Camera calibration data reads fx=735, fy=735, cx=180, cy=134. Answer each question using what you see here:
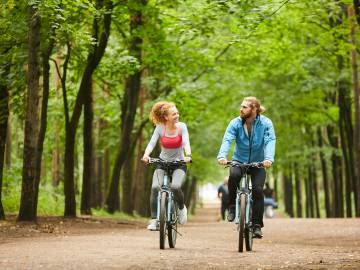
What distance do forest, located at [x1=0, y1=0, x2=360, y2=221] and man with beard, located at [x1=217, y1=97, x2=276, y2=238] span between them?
488 cm

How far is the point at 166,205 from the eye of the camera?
10.6 m

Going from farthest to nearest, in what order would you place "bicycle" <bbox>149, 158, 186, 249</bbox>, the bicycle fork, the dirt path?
1. "bicycle" <bbox>149, 158, 186, 249</bbox>
2. the bicycle fork
3. the dirt path

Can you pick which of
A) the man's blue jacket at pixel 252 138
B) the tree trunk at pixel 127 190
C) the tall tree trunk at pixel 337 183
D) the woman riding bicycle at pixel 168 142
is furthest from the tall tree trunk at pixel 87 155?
the tall tree trunk at pixel 337 183

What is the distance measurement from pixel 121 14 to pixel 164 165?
30.7 feet

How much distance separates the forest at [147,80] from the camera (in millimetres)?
16297

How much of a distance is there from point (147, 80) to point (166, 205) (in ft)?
55.5

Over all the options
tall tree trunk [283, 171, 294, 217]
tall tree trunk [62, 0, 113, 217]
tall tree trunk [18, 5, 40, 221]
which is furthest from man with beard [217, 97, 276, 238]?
tall tree trunk [283, 171, 294, 217]

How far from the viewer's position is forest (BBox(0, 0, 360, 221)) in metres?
16.3

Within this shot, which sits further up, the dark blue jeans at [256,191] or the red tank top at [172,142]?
the red tank top at [172,142]

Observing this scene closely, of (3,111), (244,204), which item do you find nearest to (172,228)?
(244,204)

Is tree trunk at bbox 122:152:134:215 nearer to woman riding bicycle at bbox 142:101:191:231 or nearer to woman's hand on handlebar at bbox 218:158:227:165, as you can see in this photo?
woman riding bicycle at bbox 142:101:191:231

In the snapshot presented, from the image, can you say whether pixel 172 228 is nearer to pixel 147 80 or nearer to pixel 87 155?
pixel 87 155

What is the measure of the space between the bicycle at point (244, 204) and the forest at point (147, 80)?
212 inches

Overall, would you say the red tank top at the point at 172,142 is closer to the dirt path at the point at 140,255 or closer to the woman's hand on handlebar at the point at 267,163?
the woman's hand on handlebar at the point at 267,163
